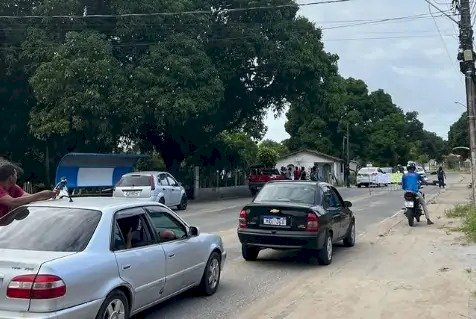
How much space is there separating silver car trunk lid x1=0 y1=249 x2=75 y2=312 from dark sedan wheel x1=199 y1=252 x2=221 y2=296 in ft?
9.84

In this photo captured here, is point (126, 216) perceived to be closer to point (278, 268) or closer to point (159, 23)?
point (278, 268)

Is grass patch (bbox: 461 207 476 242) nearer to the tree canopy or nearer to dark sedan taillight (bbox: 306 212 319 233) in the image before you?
dark sedan taillight (bbox: 306 212 319 233)

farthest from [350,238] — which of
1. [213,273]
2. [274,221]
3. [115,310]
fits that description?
[115,310]

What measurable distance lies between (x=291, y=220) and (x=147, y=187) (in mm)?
11805

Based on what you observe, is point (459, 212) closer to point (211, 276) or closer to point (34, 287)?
point (211, 276)

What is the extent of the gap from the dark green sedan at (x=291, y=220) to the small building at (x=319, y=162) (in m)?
50.5

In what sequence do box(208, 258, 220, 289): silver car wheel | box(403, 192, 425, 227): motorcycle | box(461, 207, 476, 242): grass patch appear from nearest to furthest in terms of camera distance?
box(208, 258, 220, 289): silver car wheel → box(461, 207, 476, 242): grass patch → box(403, 192, 425, 227): motorcycle

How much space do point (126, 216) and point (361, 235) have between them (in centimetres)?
1007

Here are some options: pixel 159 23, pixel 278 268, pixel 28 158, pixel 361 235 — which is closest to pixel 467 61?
pixel 361 235

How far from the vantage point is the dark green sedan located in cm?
1007

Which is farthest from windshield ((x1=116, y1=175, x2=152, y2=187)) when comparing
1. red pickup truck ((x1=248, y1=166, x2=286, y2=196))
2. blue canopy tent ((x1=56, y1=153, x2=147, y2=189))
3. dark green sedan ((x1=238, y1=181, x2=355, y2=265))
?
red pickup truck ((x1=248, y1=166, x2=286, y2=196))

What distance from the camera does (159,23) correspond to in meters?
27.6

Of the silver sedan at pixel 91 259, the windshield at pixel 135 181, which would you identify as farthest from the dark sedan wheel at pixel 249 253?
the windshield at pixel 135 181

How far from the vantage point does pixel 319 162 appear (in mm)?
63094
